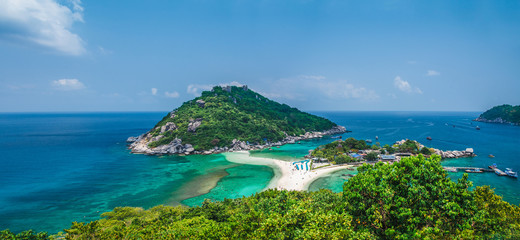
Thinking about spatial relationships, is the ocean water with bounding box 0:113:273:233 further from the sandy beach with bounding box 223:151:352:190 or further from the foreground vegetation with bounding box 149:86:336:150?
the foreground vegetation with bounding box 149:86:336:150

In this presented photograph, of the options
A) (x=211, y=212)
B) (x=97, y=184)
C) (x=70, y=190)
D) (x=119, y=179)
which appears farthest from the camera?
(x=119, y=179)

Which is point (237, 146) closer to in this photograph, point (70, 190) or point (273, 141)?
point (273, 141)

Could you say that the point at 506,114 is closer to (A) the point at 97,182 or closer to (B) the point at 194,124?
(B) the point at 194,124

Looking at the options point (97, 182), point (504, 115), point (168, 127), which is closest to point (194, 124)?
point (168, 127)

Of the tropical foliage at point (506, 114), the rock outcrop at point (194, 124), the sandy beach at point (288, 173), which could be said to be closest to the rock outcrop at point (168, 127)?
the rock outcrop at point (194, 124)

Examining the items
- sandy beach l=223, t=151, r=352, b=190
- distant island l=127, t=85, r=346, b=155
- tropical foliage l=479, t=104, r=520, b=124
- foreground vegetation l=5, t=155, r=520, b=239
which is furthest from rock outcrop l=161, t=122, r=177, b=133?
tropical foliage l=479, t=104, r=520, b=124

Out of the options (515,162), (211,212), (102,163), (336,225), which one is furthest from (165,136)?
(515,162)

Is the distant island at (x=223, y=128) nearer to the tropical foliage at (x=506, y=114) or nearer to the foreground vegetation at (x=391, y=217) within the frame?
the foreground vegetation at (x=391, y=217)
